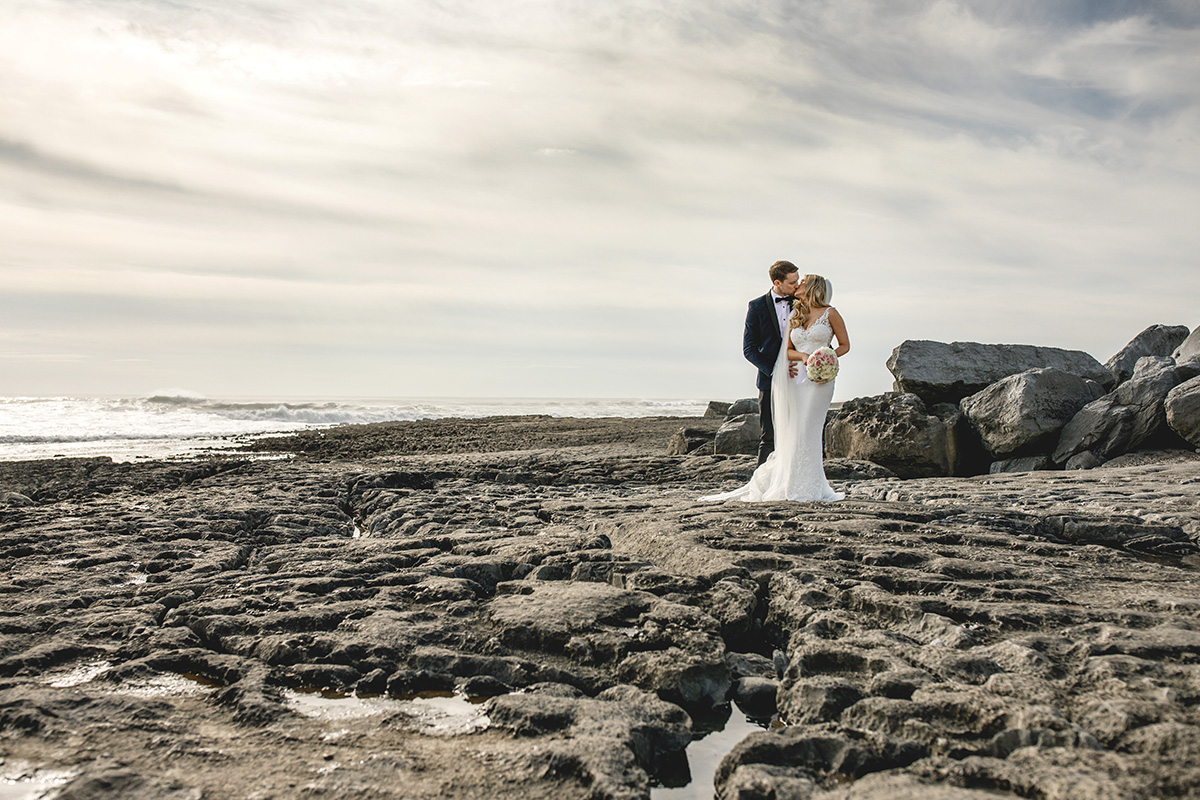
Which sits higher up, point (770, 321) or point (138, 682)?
point (770, 321)

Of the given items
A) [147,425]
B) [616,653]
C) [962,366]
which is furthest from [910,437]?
[147,425]

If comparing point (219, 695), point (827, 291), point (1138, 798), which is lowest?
point (219, 695)

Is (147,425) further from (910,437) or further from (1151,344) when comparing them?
(1151,344)

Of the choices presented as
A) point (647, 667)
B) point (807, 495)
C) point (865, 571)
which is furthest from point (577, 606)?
point (807, 495)

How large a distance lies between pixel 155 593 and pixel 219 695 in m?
1.81

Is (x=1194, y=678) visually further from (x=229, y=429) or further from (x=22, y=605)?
(x=229, y=429)

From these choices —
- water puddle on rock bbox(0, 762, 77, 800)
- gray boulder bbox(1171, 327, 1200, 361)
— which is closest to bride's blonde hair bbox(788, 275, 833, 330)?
water puddle on rock bbox(0, 762, 77, 800)

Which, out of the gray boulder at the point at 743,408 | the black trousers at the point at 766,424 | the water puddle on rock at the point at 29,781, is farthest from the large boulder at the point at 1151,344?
the water puddle on rock at the point at 29,781

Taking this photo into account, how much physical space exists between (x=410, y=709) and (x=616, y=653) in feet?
3.05

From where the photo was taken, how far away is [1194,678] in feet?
8.38

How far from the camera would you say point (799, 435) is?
723 cm

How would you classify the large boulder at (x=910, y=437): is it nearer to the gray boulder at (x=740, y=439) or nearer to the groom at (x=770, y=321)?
the gray boulder at (x=740, y=439)

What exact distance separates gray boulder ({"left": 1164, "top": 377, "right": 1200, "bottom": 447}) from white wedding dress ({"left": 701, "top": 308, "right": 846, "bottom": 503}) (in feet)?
16.3

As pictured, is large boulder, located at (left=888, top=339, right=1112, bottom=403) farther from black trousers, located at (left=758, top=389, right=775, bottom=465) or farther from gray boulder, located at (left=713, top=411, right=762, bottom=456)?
black trousers, located at (left=758, top=389, right=775, bottom=465)
